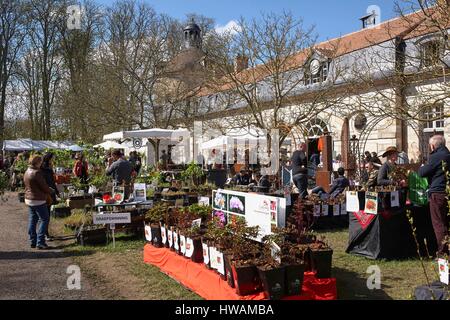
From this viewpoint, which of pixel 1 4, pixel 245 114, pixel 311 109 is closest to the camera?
pixel 311 109

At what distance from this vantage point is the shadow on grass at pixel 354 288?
497 cm

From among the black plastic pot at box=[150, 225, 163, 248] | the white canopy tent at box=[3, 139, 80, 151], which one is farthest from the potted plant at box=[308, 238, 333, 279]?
the white canopy tent at box=[3, 139, 80, 151]

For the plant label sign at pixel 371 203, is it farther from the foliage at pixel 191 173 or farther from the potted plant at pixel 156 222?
the foliage at pixel 191 173

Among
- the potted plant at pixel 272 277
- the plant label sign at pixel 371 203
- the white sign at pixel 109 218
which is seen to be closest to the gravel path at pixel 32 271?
the white sign at pixel 109 218

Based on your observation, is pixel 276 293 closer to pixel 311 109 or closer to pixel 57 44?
pixel 311 109

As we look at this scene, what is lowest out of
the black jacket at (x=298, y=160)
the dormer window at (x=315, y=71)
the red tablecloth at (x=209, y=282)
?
the red tablecloth at (x=209, y=282)

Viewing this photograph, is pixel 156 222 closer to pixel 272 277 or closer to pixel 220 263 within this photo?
pixel 220 263

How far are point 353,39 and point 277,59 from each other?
12.3 m

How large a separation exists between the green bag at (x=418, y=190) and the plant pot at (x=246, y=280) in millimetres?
3277

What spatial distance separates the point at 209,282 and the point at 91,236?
13.0ft

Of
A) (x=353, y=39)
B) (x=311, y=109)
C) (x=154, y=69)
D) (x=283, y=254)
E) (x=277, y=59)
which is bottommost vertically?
(x=283, y=254)

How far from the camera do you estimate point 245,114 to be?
18.4 meters

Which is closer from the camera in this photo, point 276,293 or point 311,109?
point 276,293
